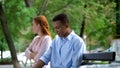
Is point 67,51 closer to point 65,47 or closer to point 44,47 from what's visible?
point 65,47

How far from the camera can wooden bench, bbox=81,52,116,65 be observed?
3.30 m

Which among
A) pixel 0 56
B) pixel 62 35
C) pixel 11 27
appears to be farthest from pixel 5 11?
pixel 0 56

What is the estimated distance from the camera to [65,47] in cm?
393

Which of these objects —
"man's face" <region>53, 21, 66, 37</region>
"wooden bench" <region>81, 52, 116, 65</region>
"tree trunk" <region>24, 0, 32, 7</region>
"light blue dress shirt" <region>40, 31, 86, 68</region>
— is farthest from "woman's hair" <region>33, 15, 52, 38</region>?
"tree trunk" <region>24, 0, 32, 7</region>

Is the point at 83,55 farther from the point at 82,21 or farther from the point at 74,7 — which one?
the point at 82,21

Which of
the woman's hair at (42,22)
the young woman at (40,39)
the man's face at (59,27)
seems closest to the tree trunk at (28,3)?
the young woman at (40,39)

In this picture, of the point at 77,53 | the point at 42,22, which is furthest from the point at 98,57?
the point at 42,22

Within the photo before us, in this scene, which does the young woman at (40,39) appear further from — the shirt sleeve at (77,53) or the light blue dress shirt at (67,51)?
the shirt sleeve at (77,53)

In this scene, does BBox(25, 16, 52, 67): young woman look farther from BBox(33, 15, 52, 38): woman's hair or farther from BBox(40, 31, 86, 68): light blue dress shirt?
BBox(40, 31, 86, 68): light blue dress shirt

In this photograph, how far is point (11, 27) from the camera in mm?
16406

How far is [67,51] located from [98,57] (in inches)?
19.3

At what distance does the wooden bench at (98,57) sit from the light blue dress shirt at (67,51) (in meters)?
0.09

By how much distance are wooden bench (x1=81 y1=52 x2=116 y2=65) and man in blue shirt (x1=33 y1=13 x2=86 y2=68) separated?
0.36 ft

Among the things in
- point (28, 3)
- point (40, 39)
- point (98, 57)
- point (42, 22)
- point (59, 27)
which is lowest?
point (98, 57)
